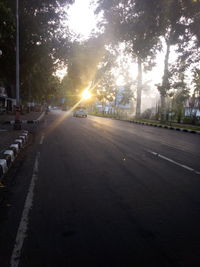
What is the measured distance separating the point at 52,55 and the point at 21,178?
26.8 metres

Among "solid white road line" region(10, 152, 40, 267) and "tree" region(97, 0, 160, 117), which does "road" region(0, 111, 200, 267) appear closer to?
"solid white road line" region(10, 152, 40, 267)

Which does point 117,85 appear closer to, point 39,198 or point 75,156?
point 75,156

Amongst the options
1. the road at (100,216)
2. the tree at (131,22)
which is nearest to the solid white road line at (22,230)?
the road at (100,216)

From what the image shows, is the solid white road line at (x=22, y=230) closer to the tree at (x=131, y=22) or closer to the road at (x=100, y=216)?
the road at (x=100, y=216)

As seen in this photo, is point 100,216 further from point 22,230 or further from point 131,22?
point 131,22

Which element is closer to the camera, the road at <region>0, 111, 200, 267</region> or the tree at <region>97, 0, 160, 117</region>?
the road at <region>0, 111, 200, 267</region>

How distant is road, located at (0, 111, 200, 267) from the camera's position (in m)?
3.13

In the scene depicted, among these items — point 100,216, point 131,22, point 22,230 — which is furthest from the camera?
point 131,22

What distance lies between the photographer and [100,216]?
420cm

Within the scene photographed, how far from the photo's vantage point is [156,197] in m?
5.09

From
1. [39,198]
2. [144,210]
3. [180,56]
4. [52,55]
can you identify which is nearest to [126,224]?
[144,210]

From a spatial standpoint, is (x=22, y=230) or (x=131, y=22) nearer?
(x=22, y=230)

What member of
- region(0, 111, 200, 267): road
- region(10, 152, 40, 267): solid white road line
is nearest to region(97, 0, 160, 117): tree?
region(0, 111, 200, 267): road

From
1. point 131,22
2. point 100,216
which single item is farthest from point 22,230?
point 131,22
